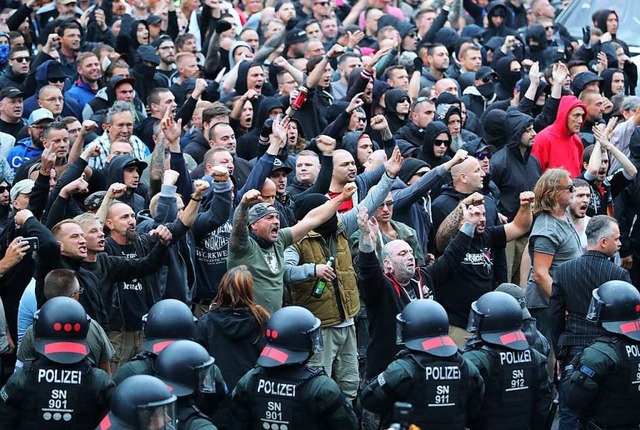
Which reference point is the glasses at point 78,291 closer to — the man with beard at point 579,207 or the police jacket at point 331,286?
the police jacket at point 331,286

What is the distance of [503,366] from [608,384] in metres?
0.79

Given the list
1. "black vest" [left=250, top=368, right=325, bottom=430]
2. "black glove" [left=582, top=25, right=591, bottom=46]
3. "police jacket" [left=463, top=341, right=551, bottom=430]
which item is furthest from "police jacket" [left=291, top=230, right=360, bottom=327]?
"black glove" [left=582, top=25, right=591, bottom=46]

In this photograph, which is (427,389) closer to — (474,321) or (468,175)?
(474,321)

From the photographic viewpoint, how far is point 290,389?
306 inches

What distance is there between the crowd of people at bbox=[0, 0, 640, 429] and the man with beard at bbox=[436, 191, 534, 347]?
18 mm

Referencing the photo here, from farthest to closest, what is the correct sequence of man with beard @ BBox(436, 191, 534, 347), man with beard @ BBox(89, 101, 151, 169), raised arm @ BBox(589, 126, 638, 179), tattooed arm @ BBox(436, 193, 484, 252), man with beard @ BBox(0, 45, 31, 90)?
man with beard @ BBox(0, 45, 31, 90)
raised arm @ BBox(589, 126, 638, 179)
man with beard @ BBox(89, 101, 151, 169)
tattooed arm @ BBox(436, 193, 484, 252)
man with beard @ BBox(436, 191, 534, 347)

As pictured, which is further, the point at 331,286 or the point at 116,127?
the point at 116,127

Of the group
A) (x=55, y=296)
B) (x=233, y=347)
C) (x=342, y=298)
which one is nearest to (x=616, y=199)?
(x=342, y=298)

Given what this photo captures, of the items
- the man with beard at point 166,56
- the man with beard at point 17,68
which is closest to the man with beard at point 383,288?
the man with beard at point 17,68

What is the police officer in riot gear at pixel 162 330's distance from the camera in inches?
319

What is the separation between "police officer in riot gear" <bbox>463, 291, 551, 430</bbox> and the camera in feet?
27.3

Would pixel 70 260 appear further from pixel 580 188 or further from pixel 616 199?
pixel 616 199

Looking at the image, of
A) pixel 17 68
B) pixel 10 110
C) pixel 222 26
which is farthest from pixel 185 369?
pixel 222 26

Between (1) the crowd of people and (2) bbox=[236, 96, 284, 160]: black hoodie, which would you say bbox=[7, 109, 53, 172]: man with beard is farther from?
(2) bbox=[236, 96, 284, 160]: black hoodie
